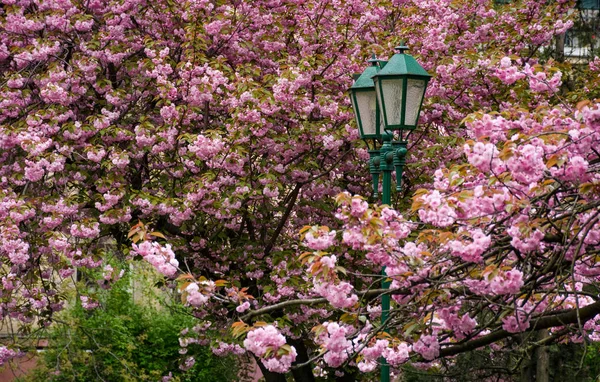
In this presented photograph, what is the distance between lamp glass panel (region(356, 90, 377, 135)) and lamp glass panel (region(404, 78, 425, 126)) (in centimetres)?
62

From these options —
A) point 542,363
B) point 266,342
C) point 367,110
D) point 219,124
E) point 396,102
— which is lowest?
point 542,363

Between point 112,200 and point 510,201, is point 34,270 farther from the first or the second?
point 510,201

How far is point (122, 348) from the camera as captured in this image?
14.9 m

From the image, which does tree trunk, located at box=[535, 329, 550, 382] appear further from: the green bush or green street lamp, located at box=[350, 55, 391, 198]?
green street lamp, located at box=[350, 55, 391, 198]

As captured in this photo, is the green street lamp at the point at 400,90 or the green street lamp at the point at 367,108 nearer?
the green street lamp at the point at 400,90

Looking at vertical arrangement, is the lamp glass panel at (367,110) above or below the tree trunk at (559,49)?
above

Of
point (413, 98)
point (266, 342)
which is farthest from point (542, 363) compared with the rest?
point (266, 342)

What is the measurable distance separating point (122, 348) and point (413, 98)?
969cm

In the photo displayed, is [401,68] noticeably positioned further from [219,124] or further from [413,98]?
[219,124]

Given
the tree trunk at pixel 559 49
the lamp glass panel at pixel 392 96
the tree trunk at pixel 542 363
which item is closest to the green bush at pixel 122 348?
the tree trunk at pixel 542 363

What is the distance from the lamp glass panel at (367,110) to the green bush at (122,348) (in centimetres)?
709

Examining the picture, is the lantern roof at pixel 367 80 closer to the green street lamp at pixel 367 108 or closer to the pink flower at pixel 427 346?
the green street lamp at pixel 367 108

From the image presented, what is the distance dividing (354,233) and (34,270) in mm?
6456

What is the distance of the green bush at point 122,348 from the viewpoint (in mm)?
14188
